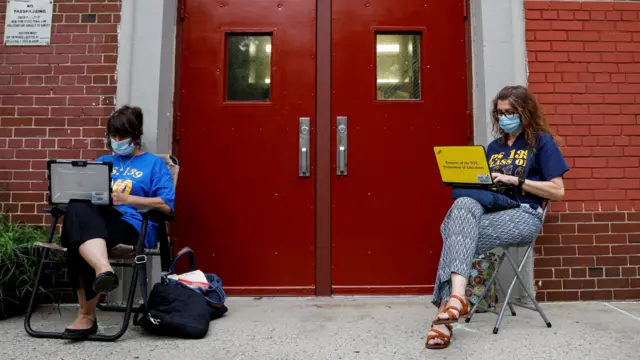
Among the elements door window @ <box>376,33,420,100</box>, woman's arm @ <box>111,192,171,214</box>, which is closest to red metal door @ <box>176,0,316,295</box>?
door window @ <box>376,33,420,100</box>

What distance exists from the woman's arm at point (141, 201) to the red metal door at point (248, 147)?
32.2 inches

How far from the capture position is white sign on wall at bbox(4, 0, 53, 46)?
362cm

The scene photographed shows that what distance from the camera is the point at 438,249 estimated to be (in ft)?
12.1

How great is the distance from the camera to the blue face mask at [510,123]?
289cm

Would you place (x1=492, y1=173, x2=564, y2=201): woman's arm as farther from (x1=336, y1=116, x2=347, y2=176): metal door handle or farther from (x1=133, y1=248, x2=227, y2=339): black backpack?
(x1=133, y1=248, x2=227, y2=339): black backpack

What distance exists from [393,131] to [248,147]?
3.69 ft

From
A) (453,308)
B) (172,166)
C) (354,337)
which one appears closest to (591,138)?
(453,308)

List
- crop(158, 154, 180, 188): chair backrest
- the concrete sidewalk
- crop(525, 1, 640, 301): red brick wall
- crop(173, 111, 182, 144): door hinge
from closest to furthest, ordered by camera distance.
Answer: the concrete sidewalk < crop(158, 154, 180, 188): chair backrest < crop(525, 1, 640, 301): red brick wall < crop(173, 111, 182, 144): door hinge

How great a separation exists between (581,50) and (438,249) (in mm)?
1797

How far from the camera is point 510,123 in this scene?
2902mm

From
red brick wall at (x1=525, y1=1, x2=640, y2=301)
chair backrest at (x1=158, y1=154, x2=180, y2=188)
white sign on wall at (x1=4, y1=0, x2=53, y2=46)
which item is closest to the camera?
chair backrest at (x1=158, y1=154, x2=180, y2=188)

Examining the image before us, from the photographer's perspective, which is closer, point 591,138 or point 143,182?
point 143,182

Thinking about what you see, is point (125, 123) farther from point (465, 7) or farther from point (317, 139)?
point (465, 7)

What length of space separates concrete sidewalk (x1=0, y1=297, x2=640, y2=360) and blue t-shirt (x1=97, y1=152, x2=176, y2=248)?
634mm
